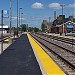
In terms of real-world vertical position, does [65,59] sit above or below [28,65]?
below

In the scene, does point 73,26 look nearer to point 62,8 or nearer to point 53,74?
point 62,8

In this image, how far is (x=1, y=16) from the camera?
18.8 metres

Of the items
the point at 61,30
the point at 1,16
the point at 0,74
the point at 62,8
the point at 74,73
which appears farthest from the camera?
the point at 61,30

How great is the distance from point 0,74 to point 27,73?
1.08m

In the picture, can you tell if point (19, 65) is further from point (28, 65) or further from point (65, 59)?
point (65, 59)

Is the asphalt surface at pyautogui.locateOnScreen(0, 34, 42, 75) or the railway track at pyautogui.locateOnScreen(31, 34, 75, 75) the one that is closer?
the asphalt surface at pyautogui.locateOnScreen(0, 34, 42, 75)

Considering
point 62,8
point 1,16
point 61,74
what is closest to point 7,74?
point 61,74

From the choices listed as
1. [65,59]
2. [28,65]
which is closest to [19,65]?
[28,65]

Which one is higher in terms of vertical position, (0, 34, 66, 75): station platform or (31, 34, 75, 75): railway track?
(0, 34, 66, 75): station platform

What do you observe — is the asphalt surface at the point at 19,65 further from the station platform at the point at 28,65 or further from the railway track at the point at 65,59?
the railway track at the point at 65,59

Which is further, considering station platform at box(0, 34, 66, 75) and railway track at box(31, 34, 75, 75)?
railway track at box(31, 34, 75, 75)

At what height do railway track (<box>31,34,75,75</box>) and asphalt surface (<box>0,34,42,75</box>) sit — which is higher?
asphalt surface (<box>0,34,42,75</box>)

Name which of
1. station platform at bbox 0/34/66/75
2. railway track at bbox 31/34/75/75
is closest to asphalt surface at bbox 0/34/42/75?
station platform at bbox 0/34/66/75

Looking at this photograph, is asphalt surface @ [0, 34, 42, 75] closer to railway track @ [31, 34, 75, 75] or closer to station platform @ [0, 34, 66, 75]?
station platform @ [0, 34, 66, 75]
